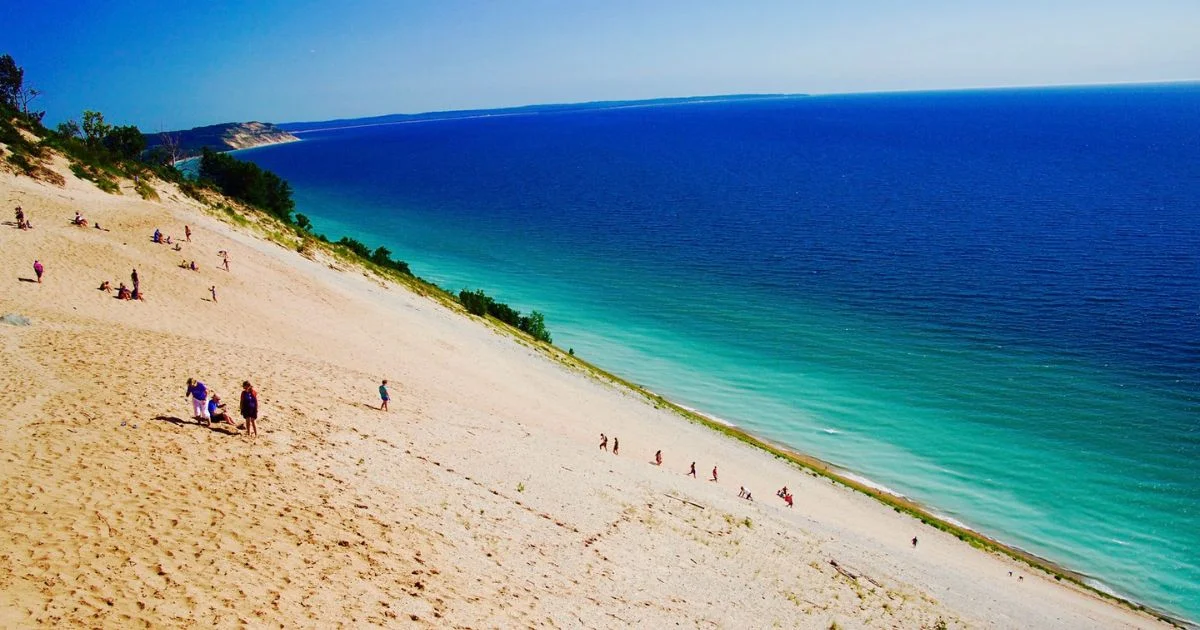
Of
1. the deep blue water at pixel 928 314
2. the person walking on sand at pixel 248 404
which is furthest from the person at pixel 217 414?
the deep blue water at pixel 928 314

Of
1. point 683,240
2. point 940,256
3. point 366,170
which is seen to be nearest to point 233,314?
point 683,240

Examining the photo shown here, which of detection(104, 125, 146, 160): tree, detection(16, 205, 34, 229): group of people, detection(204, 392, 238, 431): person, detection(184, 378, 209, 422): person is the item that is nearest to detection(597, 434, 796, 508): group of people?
detection(204, 392, 238, 431): person

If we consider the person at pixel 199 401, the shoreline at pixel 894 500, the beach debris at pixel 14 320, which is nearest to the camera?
the person at pixel 199 401

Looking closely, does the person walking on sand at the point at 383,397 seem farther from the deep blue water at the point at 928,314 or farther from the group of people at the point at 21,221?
the group of people at the point at 21,221

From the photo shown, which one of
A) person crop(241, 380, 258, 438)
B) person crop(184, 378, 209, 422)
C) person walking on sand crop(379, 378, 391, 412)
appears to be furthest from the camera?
person walking on sand crop(379, 378, 391, 412)

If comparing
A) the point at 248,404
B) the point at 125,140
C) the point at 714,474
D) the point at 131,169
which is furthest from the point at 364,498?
the point at 125,140

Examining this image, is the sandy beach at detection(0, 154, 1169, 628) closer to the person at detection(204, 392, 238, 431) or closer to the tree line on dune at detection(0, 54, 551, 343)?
the person at detection(204, 392, 238, 431)
